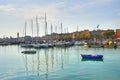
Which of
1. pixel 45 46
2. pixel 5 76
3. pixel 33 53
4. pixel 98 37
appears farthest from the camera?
pixel 98 37

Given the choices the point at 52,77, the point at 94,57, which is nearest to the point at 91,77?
the point at 52,77

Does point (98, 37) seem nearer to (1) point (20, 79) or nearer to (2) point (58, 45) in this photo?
(2) point (58, 45)

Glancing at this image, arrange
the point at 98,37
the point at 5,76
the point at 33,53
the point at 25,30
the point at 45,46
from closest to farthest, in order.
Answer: the point at 5,76 < the point at 33,53 < the point at 45,46 < the point at 25,30 < the point at 98,37

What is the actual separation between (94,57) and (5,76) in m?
31.1

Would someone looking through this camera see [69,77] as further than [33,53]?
No

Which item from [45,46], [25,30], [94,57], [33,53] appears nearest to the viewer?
[94,57]

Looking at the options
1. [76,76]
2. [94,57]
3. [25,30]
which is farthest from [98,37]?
[76,76]

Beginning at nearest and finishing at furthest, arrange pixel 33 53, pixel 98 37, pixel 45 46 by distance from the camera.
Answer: pixel 33 53 < pixel 45 46 < pixel 98 37

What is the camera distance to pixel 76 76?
40344 mm

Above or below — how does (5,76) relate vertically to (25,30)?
below

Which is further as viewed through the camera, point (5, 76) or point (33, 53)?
point (33, 53)

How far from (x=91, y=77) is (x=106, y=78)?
2427 millimetres

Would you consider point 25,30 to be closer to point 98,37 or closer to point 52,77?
point 98,37

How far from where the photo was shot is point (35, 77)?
39.8 meters
